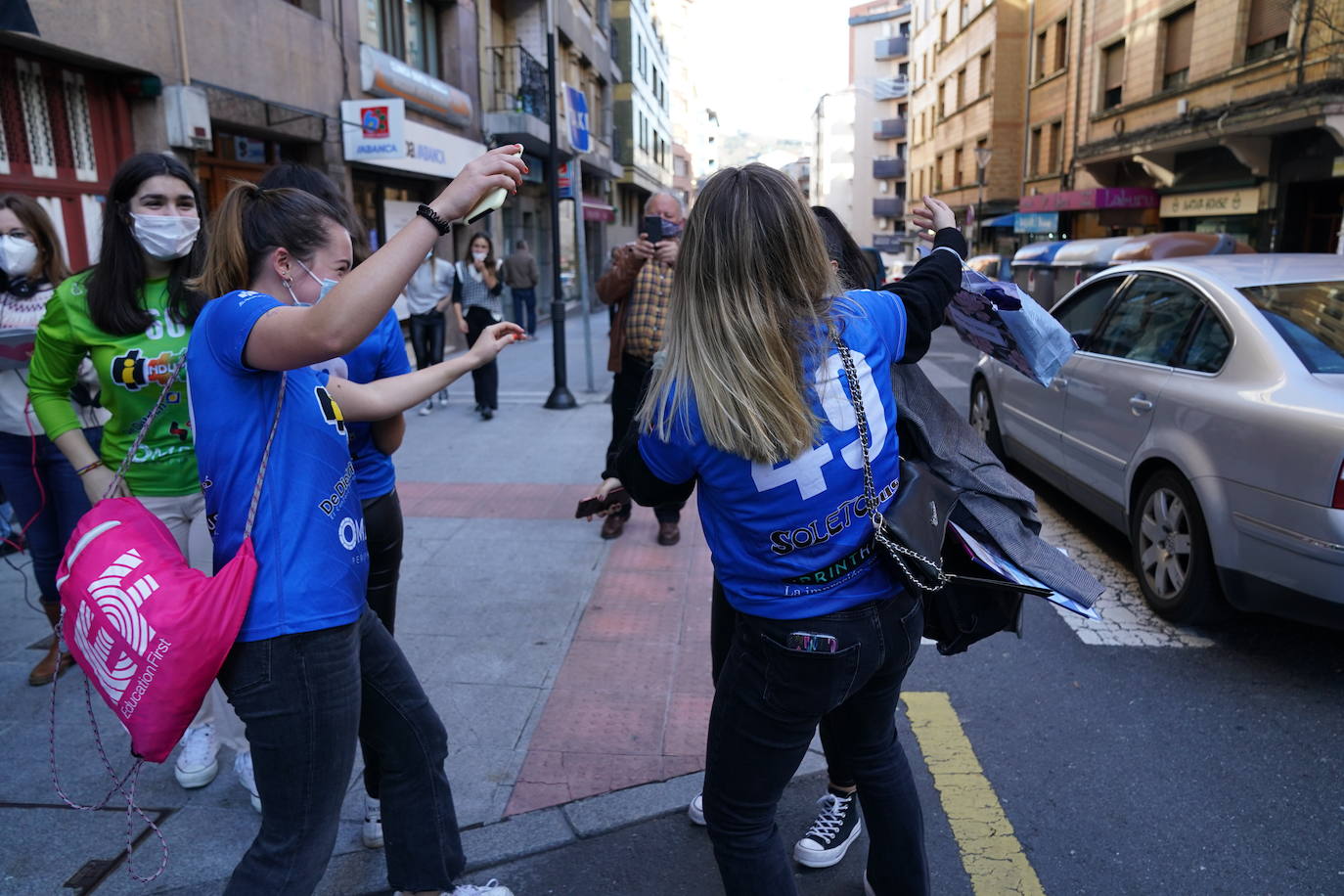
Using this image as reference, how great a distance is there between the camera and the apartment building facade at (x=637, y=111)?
34.0 m

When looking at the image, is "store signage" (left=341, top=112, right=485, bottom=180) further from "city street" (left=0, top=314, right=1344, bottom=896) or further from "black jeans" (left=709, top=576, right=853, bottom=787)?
"black jeans" (left=709, top=576, right=853, bottom=787)

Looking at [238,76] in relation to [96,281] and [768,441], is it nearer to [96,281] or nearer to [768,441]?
[96,281]

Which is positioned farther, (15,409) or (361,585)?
(15,409)

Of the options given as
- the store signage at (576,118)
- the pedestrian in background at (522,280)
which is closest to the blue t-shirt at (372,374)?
the store signage at (576,118)

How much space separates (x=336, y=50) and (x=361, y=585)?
Answer: 11910 mm

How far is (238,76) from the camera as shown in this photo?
989 cm

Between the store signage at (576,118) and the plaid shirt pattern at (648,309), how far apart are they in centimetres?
540

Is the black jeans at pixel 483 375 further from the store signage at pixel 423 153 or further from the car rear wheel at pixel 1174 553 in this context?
the car rear wheel at pixel 1174 553

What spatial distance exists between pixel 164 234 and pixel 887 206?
67.8 meters

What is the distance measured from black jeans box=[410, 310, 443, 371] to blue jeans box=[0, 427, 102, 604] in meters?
6.16

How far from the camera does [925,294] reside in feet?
7.02

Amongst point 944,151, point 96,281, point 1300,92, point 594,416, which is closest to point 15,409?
point 96,281

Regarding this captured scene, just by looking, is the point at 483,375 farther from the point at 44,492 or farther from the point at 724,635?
the point at 724,635

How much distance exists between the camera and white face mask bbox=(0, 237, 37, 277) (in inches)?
145
